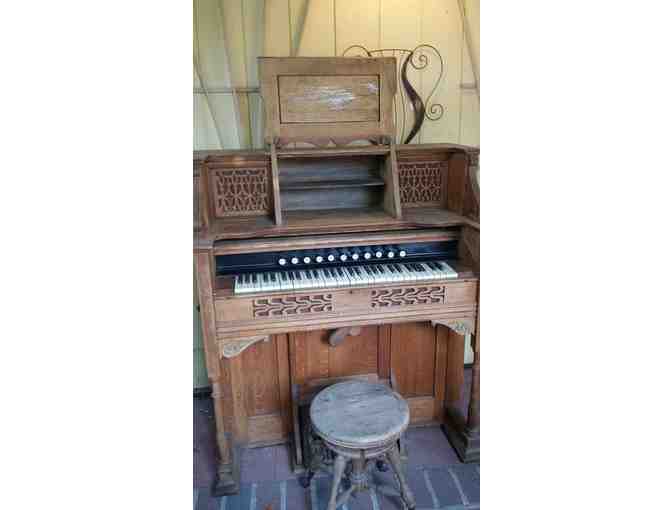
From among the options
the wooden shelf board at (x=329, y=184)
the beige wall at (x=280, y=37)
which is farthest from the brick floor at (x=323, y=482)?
the beige wall at (x=280, y=37)

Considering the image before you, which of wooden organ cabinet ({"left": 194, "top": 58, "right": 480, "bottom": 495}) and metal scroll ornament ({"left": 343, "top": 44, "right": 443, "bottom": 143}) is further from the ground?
metal scroll ornament ({"left": 343, "top": 44, "right": 443, "bottom": 143})

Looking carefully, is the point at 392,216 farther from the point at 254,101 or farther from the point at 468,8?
the point at 468,8

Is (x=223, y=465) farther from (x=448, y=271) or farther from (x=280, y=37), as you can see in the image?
(x=280, y=37)

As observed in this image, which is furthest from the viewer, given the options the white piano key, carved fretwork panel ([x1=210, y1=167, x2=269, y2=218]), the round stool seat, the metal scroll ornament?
the metal scroll ornament

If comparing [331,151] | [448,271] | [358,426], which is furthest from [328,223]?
[358,426]

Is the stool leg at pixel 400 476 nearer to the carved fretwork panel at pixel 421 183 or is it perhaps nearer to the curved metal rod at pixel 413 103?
the carved fretwork panel at pixel 421 183

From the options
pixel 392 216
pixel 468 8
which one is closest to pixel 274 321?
pixel 392 216

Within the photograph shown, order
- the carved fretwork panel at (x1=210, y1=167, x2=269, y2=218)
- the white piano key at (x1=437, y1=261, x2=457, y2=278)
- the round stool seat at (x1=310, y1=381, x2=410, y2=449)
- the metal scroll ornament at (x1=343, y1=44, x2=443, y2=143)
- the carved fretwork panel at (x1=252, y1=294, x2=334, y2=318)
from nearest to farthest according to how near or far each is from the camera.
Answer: the round stool seat at (x1=310, y1=381, x2=410, y2=449), the carved fretwork panel at (x1=252, y1=294, x2=334, y2=318), the white piano key at (x1=437, y1=261, x2=457, y2=278), the carved fretwork panel at (x1=210, y1=167, x2=269, y2=218), the metal scroll ornament at (x1=343, y1=44, x2=443, y2=143)

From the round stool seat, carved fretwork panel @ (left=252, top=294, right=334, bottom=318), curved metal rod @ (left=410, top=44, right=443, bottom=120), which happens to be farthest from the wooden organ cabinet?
curved metal rod @ (left=410, top=44, right=443, bottom=120)

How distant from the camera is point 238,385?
233 cm

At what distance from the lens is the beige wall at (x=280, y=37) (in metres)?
2.30

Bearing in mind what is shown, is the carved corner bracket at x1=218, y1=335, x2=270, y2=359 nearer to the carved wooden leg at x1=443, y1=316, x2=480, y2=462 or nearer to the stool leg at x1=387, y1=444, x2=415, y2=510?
the stool leg at x1=387, y1=444, x2=415, y2=510

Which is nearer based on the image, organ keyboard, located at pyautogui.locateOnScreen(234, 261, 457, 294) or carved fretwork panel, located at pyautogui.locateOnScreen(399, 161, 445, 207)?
organ keyboard, located at pyautogui.locateOnScreen(234, 261, 457, 294)

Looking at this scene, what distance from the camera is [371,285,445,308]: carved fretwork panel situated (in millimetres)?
1963
